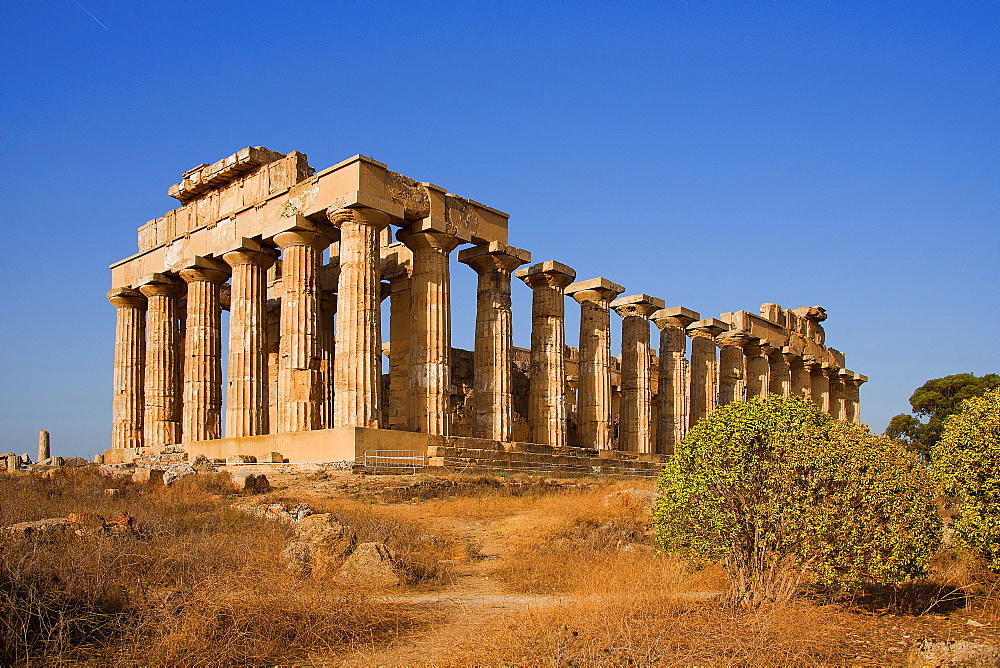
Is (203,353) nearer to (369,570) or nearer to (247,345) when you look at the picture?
(247,345)

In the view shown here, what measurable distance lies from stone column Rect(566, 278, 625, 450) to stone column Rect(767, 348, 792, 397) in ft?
42.0

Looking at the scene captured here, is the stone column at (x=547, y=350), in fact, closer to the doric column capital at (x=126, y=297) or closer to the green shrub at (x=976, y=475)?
the doric column capital at (x=126, y=297)

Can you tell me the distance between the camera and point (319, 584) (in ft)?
30.2

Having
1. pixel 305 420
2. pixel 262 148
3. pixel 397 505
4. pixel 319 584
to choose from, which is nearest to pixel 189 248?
pixel 262 148

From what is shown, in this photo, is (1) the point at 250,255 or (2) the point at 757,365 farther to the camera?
(2) the point at 757,365

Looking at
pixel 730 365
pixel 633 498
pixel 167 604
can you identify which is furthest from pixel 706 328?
pixel 167 604

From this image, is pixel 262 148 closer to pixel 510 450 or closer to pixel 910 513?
pixel 510 450

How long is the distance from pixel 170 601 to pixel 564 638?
3247 millimetres

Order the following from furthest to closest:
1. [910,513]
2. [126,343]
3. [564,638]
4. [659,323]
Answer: [659,323], [126,343], [910,513], [564,638]

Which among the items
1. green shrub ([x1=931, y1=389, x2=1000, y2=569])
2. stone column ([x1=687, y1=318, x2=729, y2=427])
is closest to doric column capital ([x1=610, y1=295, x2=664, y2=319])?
stone column ([x1=687, y1=318, x2=729, y2=427])

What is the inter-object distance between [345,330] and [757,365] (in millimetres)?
22317

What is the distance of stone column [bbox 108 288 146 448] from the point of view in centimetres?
2894

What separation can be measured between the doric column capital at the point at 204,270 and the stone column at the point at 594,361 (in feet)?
36.7

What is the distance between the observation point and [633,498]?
51.8ft
